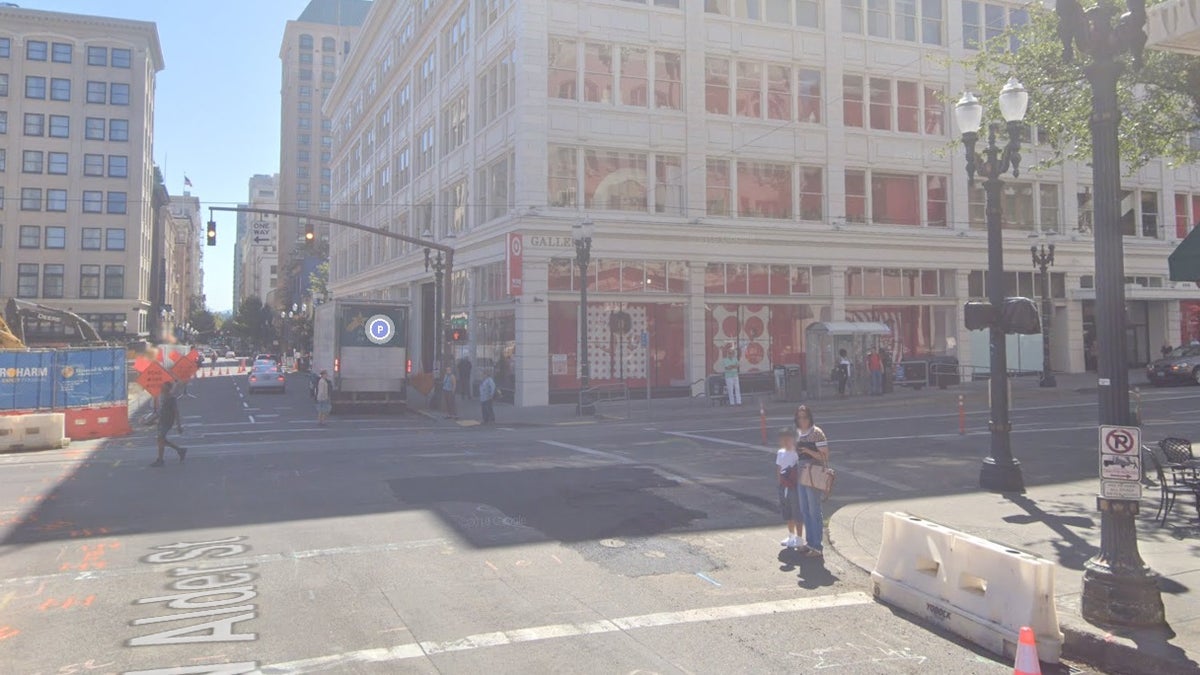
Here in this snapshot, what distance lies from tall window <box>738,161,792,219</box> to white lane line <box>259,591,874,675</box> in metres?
26.8

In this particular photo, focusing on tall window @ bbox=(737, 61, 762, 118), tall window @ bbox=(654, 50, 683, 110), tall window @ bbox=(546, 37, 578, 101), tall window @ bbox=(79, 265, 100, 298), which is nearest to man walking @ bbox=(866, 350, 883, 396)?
tall window @ bbox=(737, 61, 762, 118)

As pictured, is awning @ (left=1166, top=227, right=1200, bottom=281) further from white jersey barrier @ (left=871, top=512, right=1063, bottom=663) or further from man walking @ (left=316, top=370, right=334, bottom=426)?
man walking @ (left=316, top=370, right=334, bottom=426)

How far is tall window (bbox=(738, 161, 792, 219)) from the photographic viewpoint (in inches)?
1282

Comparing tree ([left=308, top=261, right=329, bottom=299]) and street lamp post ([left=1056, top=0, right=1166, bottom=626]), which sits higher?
tree ([left=308, top=261, right=329, bottom=299])

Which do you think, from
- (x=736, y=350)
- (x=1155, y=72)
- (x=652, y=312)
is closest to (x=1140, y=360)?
(x=736, y=350)

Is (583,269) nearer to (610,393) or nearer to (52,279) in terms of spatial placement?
(610,393)

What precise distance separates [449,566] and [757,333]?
86.0 ft

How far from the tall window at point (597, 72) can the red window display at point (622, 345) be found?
310 inches

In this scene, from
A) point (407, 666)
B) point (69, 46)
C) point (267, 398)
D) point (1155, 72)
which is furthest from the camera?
point (69, 46)

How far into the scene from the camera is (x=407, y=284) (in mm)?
45844

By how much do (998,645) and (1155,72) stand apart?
13.1 meters

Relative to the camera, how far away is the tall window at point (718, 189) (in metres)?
32.0

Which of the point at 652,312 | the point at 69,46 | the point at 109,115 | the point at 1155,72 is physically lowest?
the point at 652,312

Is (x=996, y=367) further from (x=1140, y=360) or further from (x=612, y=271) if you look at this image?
(x=1140, y=360)
